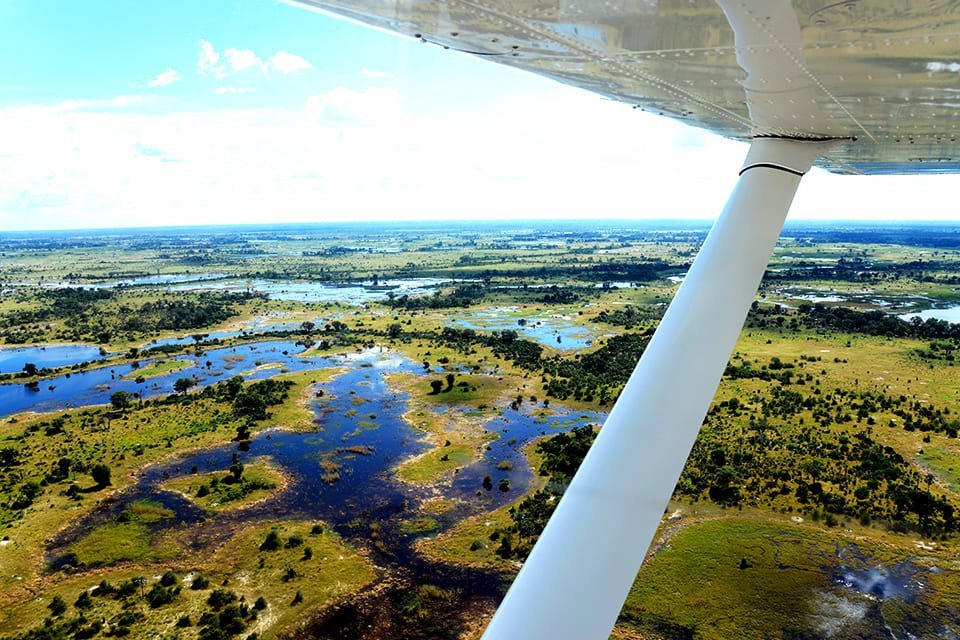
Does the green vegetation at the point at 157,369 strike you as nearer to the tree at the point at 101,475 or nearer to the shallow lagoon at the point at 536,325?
the tree at the point at 101,475

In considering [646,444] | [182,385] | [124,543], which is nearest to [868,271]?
[182,385]

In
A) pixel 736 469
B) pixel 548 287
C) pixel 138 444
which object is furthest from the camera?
pixel 548 287

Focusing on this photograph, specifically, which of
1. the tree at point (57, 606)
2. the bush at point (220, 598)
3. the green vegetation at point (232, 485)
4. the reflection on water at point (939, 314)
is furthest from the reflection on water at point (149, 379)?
the reflection on water at point (939, 314)

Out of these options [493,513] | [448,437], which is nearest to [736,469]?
[493,513]

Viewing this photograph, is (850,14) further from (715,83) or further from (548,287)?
(548,287)

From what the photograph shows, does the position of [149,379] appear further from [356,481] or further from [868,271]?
[868,271]

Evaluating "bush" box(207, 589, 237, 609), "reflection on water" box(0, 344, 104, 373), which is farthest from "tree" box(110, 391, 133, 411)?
"bush" box(207, 589, 237, 609)
